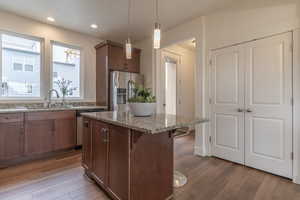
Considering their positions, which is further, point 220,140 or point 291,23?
point 220,140

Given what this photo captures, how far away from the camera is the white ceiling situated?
2691 millimetres

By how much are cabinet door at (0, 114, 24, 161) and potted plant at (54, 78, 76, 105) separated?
109 cm

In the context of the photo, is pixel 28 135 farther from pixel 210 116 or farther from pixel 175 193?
pixel 210 116

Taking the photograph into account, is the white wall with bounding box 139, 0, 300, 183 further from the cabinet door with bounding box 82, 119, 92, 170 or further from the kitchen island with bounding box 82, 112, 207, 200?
the cabinet door with bounding box 82, 119, 92, 170

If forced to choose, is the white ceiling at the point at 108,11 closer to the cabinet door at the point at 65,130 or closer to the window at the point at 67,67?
the window at the point at 67,67

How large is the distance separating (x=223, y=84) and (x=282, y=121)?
40.2 inches

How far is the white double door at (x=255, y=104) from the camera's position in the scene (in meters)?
2.23

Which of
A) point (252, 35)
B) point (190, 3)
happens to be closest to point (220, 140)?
point (252, 35)

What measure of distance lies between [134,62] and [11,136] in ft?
10.0

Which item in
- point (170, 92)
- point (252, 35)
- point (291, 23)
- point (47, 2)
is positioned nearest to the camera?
point (291, 23)

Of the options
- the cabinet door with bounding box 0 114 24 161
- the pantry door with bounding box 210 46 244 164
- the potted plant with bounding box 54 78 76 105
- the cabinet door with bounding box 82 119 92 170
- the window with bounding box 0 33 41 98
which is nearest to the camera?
the cabinet door with bounding box 82 119 92 170

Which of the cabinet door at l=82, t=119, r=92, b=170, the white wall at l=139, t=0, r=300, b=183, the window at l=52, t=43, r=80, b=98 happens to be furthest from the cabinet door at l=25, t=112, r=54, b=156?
the white wall at l=139, t=0, r=300, b=183

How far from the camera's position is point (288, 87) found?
219 cm

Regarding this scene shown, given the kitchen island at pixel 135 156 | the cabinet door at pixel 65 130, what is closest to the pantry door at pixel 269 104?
the kitchen island at pixel 135 156
